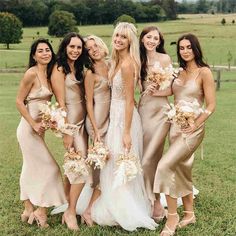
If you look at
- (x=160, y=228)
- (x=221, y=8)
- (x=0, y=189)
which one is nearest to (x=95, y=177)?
(x=160, y=228)

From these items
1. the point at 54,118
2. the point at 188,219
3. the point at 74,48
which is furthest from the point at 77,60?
the point at 188,219

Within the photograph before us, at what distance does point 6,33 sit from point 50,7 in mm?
38033

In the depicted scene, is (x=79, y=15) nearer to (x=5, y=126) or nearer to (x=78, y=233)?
(x=5, y=126)

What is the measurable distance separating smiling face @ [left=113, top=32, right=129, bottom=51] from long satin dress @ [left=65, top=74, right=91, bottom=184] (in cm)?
69

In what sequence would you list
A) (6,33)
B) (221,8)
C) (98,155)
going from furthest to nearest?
(221,8)
(6,33)
(98,155)

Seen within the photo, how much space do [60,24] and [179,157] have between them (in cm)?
7876

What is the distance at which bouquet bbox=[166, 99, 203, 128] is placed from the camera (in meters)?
6.03

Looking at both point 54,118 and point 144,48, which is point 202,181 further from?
point 54,118

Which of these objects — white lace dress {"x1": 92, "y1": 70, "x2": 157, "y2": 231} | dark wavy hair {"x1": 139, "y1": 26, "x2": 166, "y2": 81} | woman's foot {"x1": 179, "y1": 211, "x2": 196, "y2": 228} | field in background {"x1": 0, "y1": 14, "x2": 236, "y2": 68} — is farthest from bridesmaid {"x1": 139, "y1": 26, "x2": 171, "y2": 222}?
field in background {"x1": 0, "y1": 14, "x2": 236, "y2": 68}

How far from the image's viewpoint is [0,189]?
29.1ft

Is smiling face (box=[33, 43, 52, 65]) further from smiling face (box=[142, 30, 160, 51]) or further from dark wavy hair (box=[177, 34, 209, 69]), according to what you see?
dark wavy hair (box=[177, 34, 209, 69])

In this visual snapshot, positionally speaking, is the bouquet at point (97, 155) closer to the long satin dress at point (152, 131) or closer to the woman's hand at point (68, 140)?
the woman's hand at point (68, 140)

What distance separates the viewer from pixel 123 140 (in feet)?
21.7

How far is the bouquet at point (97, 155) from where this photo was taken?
252 inches
